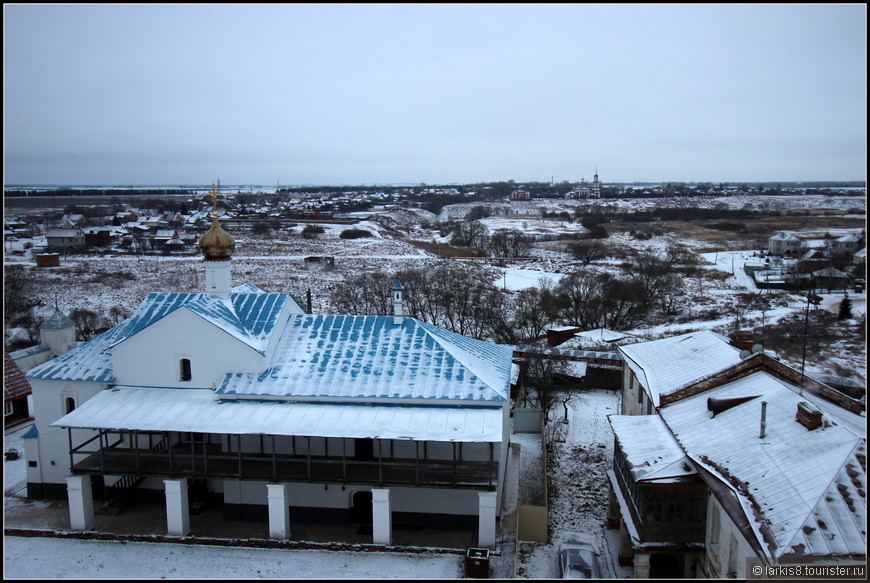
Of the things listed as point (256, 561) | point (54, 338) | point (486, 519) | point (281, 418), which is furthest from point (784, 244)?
point (54, 338)

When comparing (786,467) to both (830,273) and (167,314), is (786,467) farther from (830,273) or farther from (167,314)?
(830,273)

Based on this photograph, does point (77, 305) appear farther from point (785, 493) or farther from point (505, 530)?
point (785, 493)

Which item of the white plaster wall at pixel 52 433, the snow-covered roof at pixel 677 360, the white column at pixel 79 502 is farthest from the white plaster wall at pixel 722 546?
the white plaster wall at pixel 52 433

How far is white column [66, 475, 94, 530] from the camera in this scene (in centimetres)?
1788

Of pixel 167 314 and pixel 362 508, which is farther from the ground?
pixel 167 314

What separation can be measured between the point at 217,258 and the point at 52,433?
7577mm

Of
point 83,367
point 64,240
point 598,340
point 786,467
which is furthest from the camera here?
point 64,240

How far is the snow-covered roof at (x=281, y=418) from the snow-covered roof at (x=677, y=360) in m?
6.01

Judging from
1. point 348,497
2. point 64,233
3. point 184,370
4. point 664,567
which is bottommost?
point 664,567

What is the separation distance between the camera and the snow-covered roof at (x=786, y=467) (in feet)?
36.1

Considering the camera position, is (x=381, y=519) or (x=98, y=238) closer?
(x=381, y=519)

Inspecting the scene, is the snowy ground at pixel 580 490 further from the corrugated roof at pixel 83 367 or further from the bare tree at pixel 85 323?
the bare tree at pixel 85 323

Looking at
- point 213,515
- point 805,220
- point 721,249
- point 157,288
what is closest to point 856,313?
point 721,249

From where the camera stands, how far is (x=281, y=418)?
17.4 meters
